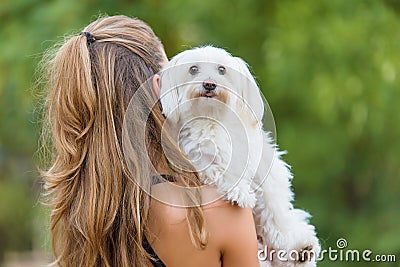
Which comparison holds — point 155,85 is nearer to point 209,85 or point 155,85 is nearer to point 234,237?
point 209,85

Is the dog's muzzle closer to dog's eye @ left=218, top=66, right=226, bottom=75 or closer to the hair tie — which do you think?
dog's eye @ left=218, top=66, right=226, bottom=75

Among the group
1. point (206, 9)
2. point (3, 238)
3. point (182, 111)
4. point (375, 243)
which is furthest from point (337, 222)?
point (3, 238)

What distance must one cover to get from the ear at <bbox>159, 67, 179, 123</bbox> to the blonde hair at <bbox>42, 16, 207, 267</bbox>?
0.02 m

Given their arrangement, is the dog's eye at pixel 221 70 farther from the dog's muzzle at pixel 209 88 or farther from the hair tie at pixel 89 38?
the hair tie at pixel 89 38

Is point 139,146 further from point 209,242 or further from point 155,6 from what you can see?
point 155,6

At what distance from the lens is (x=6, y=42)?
5.07m

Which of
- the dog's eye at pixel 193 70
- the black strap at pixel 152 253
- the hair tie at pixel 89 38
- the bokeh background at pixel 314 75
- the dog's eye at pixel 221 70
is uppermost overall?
the bokeh background at pixel 314 75

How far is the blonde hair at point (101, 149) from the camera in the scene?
1.71 m

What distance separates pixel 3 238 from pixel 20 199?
4.07 feet

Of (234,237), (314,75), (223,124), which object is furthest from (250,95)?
(314,75)

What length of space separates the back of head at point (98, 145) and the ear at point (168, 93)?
0.08ft

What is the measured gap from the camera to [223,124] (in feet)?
6.04

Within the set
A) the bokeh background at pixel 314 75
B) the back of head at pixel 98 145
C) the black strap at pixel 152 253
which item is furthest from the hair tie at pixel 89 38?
the bokeh background at pixel 314 75

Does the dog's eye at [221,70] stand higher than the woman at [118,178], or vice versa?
the dog's eye at [221,70]
